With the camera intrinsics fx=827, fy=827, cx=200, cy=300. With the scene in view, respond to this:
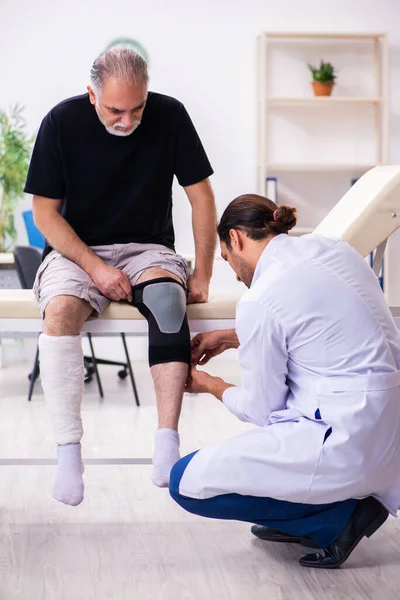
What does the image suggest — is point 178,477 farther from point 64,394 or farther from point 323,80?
point 323,80

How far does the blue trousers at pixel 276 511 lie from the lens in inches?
69.7

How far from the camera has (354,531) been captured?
1780 mm

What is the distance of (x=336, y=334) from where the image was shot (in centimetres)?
166

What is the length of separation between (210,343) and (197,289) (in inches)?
6.4

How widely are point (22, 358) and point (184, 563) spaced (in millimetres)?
3540

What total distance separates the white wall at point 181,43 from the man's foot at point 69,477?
3671mm

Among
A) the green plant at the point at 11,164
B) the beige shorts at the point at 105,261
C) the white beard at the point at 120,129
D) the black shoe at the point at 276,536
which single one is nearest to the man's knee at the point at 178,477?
the black shoe at the point at 276,536

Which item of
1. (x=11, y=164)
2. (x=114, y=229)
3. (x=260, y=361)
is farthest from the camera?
(x=11, y=164)

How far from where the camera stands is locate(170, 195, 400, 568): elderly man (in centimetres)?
166

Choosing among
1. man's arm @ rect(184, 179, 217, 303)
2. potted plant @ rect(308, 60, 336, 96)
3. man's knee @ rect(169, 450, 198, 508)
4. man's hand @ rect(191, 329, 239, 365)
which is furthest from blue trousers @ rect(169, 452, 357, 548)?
potted plant @ rect(308, 60, 336, 96)

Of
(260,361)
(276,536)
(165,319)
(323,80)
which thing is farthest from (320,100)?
(260,361)

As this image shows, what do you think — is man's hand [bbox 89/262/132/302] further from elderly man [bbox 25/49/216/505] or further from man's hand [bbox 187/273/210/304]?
man's hand [bbox 187/273/210/304]

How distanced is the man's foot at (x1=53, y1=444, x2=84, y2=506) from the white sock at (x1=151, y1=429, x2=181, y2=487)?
0.17 metres

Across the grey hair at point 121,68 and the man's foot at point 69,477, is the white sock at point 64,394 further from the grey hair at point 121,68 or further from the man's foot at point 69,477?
the grey hair at point 121,68
